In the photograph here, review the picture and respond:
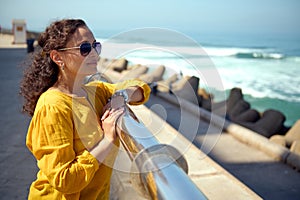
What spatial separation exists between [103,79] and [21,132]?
12.1 feet

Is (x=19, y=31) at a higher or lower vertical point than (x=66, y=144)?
lower

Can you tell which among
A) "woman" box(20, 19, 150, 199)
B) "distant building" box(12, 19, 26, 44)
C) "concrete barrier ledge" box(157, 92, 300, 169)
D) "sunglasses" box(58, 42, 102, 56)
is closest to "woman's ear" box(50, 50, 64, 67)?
"woman" box(20, 19, 150, 199)

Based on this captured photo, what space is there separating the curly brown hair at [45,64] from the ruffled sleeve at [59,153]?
0.25m

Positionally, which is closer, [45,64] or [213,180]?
[45,64]

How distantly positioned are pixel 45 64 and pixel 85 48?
0.25 meters

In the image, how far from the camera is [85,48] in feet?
4.55

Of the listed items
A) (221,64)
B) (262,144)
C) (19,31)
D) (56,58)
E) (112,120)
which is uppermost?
(56,58)

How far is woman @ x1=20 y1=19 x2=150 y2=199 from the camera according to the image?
1.26 metres

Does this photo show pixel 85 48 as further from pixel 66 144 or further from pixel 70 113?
pixel 66 144

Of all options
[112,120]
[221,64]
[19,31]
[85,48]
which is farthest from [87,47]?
[221,64]

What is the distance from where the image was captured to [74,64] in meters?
1.45

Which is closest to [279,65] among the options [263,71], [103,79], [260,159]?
[263,71]

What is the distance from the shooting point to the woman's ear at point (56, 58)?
1.46 m

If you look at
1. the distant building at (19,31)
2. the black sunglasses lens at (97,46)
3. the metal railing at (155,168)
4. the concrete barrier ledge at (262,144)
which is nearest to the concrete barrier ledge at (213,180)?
the concrete barrier ledge at (262,144)
